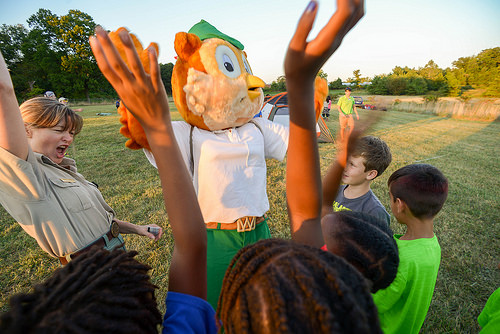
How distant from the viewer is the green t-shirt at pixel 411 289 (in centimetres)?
121

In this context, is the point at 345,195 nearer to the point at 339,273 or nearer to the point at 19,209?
the point at 339,273

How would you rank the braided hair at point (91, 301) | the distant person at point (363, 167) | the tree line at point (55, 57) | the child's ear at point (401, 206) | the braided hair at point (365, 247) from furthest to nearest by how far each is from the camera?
1. the tree line at point (55, 57)
2. the distant person at point (363, 167)
3. the child's ear at point (401, 206)
4. the braided hair at point (365, 247)
5. the braided hair at point (91, 301)

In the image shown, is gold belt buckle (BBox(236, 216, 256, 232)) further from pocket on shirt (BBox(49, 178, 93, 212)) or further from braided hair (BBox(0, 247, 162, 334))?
pocket on shirt (BBox(49, 178, 93, 212))

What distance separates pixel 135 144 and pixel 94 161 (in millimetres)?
5910

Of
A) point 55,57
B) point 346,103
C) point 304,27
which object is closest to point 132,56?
point 304,27

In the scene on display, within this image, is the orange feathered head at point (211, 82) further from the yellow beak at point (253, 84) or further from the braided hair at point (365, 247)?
the braided hair at point (365, 247)

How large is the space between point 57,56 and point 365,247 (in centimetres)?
4455

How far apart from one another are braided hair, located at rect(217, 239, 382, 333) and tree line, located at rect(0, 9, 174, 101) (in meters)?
33.6

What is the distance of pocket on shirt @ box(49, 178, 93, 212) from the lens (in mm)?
1266

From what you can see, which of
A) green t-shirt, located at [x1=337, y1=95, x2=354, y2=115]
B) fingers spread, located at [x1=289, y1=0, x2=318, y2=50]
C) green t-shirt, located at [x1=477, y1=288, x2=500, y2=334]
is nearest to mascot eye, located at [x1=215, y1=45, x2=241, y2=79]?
fingers spread, located at [x1=289, y1=0, x2=318, y2=50]

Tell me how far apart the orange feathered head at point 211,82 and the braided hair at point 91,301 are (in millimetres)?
839

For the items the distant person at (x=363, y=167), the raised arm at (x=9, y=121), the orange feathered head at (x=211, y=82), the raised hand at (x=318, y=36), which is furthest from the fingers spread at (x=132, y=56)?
the distant person at (x=363, y=167)

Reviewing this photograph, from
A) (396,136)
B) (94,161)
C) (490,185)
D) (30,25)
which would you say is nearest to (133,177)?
(94,161)

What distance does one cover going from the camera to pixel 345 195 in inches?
83.0
